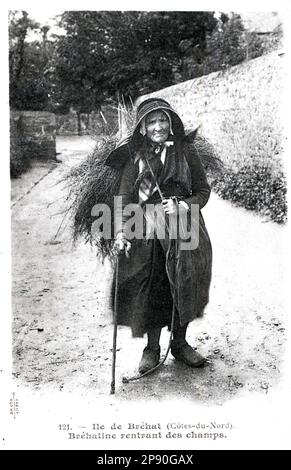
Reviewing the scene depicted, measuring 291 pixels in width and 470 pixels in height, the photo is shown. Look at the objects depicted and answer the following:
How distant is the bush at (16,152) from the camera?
3818 millimetres

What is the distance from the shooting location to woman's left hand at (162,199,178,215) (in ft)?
11.2

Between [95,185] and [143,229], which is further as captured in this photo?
[95,185]

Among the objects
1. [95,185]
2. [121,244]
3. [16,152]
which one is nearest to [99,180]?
[95,185]

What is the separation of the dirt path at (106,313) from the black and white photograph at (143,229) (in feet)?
0.04

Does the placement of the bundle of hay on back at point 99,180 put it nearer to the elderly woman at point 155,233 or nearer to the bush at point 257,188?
the elderly woman at point 155,233

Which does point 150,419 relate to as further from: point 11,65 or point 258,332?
point 11,65

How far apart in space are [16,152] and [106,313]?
1.36 m

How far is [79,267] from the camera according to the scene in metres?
4.21

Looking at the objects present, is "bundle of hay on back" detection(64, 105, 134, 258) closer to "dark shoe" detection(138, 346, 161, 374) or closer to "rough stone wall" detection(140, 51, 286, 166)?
"rough stone wall" detection(140, 51, 286, 166)

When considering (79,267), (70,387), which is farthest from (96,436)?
(79,267)

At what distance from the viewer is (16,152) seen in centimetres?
386

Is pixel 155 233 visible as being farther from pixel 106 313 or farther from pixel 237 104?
pixel 237 104

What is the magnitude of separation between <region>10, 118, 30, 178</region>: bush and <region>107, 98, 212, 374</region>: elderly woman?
79 centimetres

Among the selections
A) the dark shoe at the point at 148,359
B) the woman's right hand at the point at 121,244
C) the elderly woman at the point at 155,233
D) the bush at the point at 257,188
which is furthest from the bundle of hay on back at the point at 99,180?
the dark shoe at the point at 148,359
